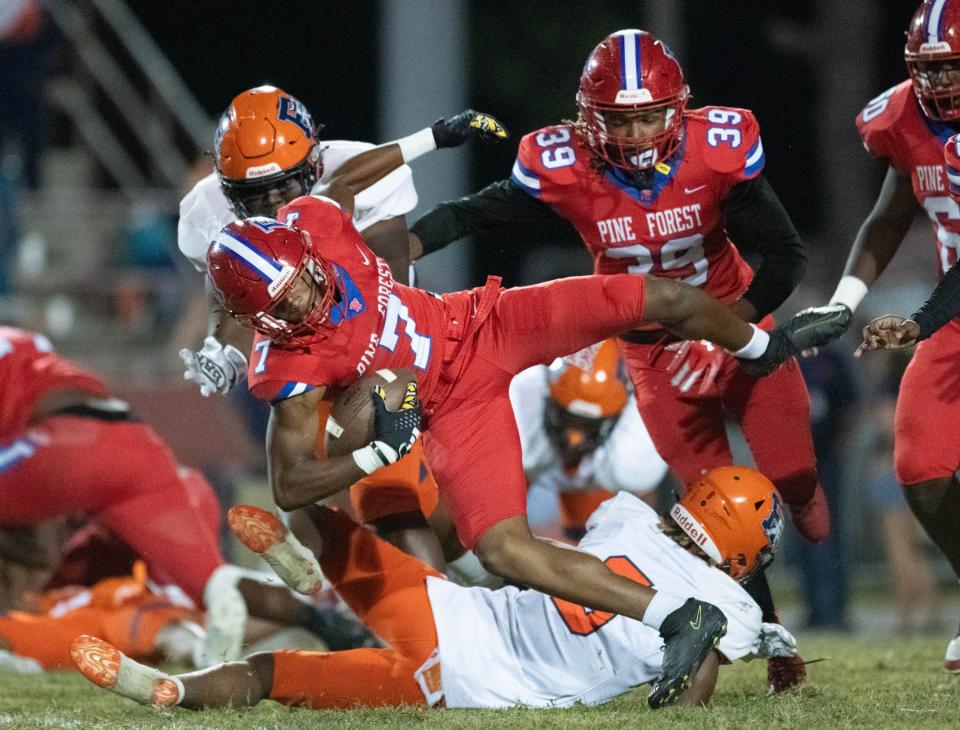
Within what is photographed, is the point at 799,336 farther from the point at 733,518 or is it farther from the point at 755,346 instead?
the point at 733,518

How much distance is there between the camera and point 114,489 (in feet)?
20.2

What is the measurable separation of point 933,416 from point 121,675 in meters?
2.67

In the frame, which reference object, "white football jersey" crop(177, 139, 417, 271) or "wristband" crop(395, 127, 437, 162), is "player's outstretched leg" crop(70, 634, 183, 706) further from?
"wristband" crop(395, 127, 437, 162)

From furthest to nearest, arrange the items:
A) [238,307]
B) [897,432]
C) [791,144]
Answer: [791,144] → [897,432] → [238,307]

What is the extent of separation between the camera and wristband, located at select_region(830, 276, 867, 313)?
16.7 feet

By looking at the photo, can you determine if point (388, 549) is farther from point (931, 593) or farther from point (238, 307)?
point (931, 593)

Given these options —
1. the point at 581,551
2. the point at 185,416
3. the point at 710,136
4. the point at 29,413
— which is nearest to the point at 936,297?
the point at 710,136

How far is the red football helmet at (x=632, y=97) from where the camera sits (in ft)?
15.8

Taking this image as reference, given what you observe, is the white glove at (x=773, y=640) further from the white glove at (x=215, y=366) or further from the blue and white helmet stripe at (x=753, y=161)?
the white glove at (x=215, y=366)

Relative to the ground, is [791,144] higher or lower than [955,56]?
lower

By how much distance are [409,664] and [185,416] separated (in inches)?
222

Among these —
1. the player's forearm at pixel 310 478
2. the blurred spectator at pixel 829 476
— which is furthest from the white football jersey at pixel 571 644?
the blurred spectator at pixel 829 476

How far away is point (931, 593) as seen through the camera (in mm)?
8953

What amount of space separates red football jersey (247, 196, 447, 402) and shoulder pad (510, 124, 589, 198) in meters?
0.61
